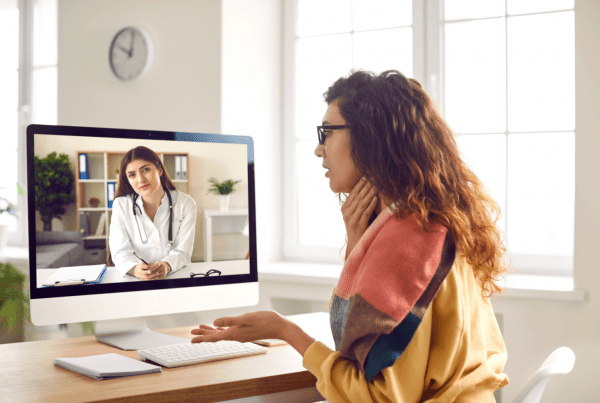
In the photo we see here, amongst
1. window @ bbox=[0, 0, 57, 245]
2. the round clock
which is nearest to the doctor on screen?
the round clock

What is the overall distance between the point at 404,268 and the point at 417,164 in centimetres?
24

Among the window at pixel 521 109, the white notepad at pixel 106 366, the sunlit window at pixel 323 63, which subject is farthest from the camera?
the sunlit window at pixel 323 63

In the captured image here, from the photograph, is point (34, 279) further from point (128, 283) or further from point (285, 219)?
point (285, 219)

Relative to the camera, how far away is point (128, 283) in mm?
1565

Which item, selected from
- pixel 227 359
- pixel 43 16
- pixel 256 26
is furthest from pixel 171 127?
pixel 227 359

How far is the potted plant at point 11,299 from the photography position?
326cm

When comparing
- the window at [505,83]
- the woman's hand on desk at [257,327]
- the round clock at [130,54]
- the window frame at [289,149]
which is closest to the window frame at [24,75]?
the round clock at [130,54]

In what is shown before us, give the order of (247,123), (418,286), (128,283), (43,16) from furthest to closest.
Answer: (43,16)
(247,123)
(128,283)
(418,286)

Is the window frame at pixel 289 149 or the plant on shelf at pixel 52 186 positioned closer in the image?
the plant on shelf at pixel 52 186

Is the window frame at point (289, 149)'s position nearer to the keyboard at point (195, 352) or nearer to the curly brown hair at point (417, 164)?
the keyboard at point (195, 352)

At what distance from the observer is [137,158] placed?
5.23 feet

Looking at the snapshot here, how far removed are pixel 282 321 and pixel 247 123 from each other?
2.12 metres

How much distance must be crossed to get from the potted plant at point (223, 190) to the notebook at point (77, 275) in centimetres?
35

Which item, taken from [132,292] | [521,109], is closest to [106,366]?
[132,292]
